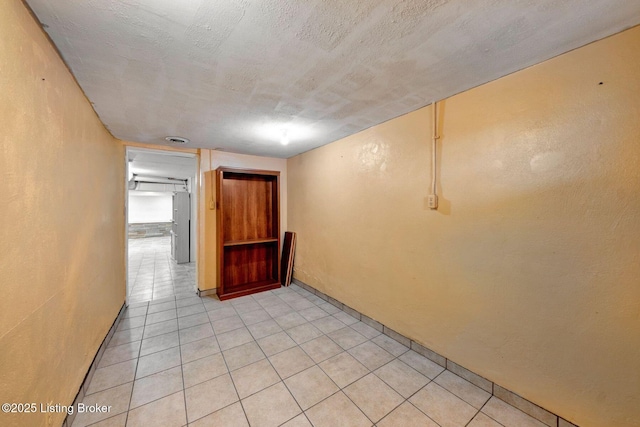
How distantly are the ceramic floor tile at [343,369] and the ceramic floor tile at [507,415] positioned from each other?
85cm

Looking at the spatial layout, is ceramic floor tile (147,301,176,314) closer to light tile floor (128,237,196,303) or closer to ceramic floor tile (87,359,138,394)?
light tile floor (128,237,196,303)

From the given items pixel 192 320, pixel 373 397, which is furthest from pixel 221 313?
pixel 373 397

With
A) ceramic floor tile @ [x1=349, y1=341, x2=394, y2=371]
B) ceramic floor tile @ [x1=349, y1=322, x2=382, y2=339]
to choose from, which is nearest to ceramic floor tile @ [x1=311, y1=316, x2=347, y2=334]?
ceramic floor tile @ [x1=349, y1=322, x2=382, y2=339]

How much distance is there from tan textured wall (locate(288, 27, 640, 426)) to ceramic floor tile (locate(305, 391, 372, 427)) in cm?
92

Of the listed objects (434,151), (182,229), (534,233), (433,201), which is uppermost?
(434,151)

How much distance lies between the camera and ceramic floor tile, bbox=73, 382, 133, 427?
57.9 inches

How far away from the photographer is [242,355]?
2129mm

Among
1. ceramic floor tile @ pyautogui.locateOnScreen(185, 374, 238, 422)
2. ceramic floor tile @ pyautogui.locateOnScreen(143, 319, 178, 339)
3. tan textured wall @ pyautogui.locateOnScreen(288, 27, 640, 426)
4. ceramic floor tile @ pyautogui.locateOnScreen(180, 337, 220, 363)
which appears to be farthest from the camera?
ceramic floor tile @ pyautogui.locateOnScreen(143, 319, 178, 339)

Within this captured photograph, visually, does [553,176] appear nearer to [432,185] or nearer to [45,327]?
[432,185]

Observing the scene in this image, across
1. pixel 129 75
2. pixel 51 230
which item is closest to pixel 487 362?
pixel 51 230

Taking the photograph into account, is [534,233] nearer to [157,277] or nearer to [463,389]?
[463,389]

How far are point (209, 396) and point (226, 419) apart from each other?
0.87 ft

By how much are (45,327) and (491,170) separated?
2825mm

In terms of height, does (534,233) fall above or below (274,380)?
above
